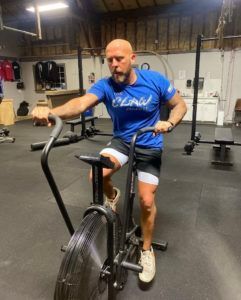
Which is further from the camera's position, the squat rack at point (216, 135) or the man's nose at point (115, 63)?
the squat rack at point (216, 135)

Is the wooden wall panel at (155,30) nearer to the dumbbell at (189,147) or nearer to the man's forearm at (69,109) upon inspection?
the dumbbell at (189,147)

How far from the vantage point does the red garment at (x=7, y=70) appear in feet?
30.6

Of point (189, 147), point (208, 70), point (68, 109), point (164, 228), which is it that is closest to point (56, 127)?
point (68, 109)

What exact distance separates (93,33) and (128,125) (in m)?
8.18

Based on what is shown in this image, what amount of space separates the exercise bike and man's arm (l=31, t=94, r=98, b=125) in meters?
0.04

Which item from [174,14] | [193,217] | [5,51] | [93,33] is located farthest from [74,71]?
[193,217]

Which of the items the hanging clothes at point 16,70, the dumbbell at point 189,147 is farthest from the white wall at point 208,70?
the dumbbell at point 189,147

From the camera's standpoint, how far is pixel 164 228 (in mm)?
2352

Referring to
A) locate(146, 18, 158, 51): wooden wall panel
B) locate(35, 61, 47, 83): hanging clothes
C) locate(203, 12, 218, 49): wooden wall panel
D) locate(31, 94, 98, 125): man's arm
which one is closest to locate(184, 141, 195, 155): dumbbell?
locate(31, 94, 98, 125): man's arm

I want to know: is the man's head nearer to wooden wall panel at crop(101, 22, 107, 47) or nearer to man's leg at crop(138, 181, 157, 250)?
man's leg at crop(138, 181, 157, 250)

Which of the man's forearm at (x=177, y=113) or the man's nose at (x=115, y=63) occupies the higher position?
the man's nose at (x=115, y=63)

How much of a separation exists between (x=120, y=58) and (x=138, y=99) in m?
0.28

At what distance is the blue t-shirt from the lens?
5.56 feet

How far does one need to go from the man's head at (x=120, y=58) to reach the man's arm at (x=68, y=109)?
8.7 inches
